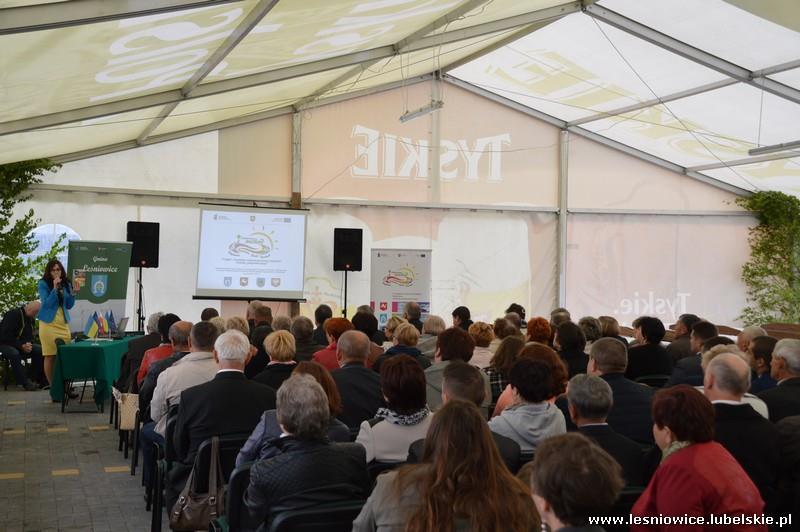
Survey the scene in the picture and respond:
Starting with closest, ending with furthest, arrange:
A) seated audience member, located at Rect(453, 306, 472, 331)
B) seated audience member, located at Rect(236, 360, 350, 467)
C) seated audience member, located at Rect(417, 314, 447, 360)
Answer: seated audience member, located at Rect(236, 360, 350, 467) → seated audience member, located at Rect(417, 314, 447, 360) → seated audience member, located at Rect(453, 306, 472, 331)

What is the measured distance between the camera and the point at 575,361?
17.2 feet

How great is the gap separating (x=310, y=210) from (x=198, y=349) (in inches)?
312

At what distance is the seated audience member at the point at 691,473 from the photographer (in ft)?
7.61

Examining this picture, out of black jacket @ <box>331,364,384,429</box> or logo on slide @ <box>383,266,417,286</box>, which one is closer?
black jacket @ <box>331,364,384,429</box>

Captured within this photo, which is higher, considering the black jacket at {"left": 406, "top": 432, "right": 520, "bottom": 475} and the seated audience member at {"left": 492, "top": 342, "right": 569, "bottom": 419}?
the seated audience member at {"left": 492, "top": 342, "right": 569, "bottom": 419}

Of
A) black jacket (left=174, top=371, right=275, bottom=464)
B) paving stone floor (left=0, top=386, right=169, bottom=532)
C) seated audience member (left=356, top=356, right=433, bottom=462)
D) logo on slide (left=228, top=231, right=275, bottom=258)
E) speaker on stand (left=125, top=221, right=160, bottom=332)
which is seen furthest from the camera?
logo on slide (left=228, top=231, right=275, bottom=258)

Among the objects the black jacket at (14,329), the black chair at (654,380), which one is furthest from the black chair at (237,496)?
the black jacket at (14,329)

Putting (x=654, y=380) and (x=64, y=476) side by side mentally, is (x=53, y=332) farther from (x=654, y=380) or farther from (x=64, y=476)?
(x=654, y=380)

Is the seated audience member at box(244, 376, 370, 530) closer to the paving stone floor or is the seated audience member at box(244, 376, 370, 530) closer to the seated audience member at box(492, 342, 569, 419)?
the seated audience member at box(492, 342, 569, 419)

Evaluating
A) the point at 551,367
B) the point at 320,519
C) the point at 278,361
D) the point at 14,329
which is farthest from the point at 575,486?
the point at 14,329

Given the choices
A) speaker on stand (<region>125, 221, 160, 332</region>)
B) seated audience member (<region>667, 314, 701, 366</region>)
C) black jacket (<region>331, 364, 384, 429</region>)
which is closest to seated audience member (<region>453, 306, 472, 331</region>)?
seated audience member (<region>667, 314, 701, 366</region>)

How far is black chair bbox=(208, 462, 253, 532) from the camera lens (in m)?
2.87

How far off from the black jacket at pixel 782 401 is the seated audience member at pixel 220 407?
242 cm

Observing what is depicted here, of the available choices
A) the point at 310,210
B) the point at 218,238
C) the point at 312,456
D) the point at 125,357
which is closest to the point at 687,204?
the point at 310,210
